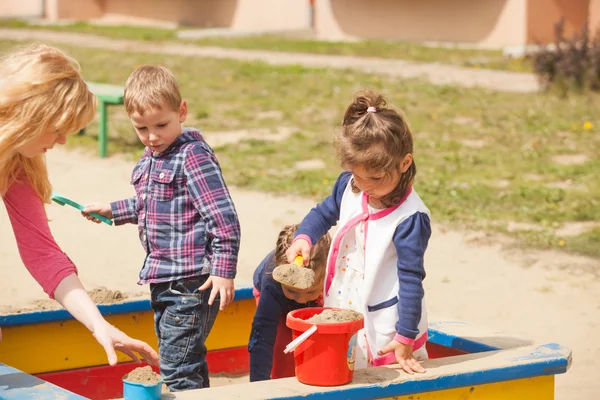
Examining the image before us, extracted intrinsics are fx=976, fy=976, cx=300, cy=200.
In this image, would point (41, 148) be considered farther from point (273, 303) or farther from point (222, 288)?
point (273, 303)

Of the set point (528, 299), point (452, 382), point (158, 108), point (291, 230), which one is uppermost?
→ point (158, 108)

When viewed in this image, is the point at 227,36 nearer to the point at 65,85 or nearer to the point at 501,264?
the point at 501,264

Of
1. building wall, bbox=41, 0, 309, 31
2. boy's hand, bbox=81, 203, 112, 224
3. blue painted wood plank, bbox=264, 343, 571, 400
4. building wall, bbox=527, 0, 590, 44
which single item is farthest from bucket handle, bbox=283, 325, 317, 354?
building wall, bbox=41, 0, 309, 31

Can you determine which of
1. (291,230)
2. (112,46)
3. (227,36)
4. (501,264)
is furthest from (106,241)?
(227,36)

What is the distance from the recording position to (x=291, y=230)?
3.56 meters

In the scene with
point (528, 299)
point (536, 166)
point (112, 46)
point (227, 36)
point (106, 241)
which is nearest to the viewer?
point (528, 299)

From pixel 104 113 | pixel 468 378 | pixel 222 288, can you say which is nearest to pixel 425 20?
pixel 104 113

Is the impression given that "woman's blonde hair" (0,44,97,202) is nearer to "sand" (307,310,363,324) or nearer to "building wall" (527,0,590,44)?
"sand" (307,310,363,324)

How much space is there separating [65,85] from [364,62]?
12.8m

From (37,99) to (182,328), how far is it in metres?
0.94

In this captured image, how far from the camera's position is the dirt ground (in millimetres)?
4531

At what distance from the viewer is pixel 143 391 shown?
2.50 meters

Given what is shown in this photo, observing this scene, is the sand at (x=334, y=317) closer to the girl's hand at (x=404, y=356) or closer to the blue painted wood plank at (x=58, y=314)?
the girl's hand at (x=404, y=356)

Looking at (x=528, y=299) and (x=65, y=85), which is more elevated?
(x=65, y=85)
